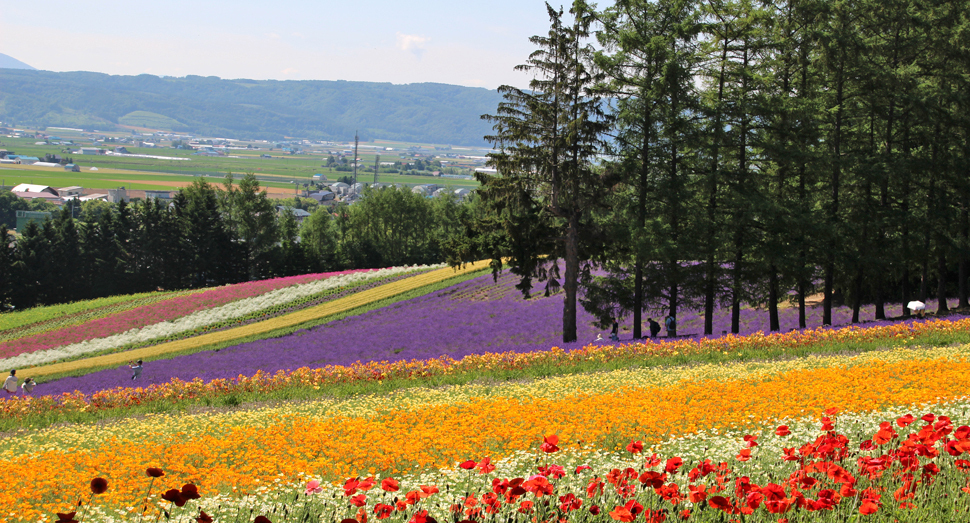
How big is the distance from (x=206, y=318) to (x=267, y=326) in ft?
29.7

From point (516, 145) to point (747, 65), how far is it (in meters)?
10.2

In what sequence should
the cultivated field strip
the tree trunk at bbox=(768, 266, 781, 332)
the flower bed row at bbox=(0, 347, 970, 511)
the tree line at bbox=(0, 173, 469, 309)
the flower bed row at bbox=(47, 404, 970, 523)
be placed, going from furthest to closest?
the tree line at bbox=(0, 173, 469, 309) < the cultivated field strip < the tree trunk at bbox=(768, 266, 781, 332) < the flower bed row at bbox=(0, 347, 970, 511) < the flower bed row at bbox=(47, 404, 970, 523)

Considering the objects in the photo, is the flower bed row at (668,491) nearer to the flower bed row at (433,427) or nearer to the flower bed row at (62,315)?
the flower bed row at (433,427)

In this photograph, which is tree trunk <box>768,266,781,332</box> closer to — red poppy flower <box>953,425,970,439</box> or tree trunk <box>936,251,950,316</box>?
tree trunk <box>936,251,950,316</box>

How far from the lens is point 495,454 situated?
9.00m

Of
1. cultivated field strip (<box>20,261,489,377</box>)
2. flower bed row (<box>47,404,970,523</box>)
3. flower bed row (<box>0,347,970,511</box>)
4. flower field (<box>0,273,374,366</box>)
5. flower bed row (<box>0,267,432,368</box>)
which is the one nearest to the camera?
flower bed row (<box>47,404,970,523</box>)

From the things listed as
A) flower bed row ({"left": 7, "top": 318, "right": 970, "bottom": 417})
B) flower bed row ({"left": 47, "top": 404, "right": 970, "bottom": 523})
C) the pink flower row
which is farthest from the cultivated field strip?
flower bed row ({"left": 47, "top": 404, "right": 970, "bottom": 523})

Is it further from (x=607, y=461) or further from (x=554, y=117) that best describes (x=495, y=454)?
(x=554, y=117)

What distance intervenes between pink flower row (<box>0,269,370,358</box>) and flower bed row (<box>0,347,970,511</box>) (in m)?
38.7

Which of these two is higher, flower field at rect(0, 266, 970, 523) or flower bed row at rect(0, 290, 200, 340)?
flower field at rect(0, 266, 970, 523)

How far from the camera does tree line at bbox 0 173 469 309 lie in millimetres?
77812

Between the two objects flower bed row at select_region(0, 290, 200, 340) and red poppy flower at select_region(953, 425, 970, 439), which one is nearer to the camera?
red poppy flower at select_region(953, 425, 970, 439)

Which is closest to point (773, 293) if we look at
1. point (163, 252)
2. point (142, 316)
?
point (142, 316)

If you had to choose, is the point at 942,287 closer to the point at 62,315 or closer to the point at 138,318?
the point at 138,318
